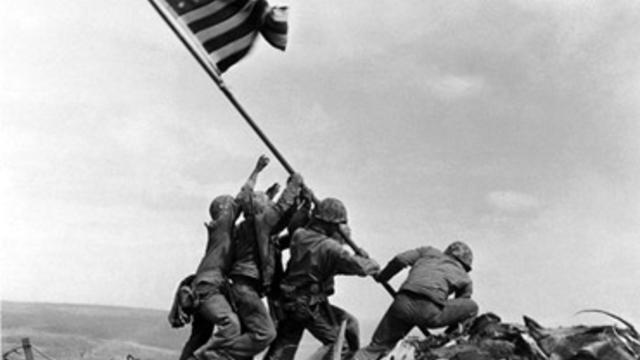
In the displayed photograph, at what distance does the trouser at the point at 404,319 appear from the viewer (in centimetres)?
1171

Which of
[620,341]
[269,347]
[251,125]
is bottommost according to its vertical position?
[269,347]

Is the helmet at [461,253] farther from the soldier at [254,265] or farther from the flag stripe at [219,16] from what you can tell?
the flag stripe at [219,16]

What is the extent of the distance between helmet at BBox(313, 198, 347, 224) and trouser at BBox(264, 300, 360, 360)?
3.31 ft

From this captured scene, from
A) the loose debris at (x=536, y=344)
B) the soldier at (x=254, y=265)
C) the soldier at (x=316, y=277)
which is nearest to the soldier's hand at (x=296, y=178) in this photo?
the soldier at (x=254, y=265)

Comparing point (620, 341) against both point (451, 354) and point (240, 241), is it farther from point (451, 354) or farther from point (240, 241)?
point (240, 241)

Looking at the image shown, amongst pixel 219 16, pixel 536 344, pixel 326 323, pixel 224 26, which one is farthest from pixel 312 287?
pixel 219 16

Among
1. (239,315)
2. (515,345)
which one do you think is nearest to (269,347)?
(239,315)

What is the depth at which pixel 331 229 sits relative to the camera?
12.1m

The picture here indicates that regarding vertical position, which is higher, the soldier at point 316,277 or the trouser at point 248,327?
the soldier at point 316,277

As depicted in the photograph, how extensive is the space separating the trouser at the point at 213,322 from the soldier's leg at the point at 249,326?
99 millimetres

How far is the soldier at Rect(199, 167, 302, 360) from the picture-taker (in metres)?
11.9

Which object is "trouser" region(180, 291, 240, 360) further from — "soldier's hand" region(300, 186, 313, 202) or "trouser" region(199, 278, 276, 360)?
"soldier's hand" region(300, 186, 313, 202)

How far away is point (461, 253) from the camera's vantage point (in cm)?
1235

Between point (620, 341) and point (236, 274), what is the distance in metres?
4.56
